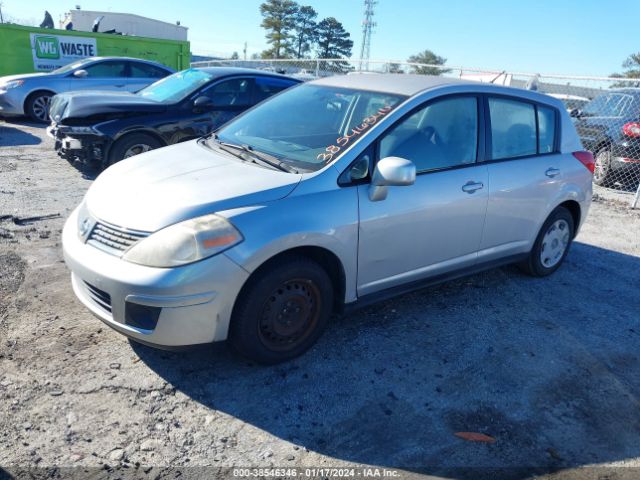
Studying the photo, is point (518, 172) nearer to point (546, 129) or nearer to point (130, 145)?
point (546, 129)

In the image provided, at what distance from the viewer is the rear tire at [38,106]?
11602 mm

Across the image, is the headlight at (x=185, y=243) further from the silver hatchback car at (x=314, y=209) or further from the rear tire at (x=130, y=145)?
the rear tire at (x=130, y=145)

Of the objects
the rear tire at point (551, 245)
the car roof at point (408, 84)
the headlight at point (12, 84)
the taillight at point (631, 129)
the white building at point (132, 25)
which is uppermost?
the white building at point (132, 25)

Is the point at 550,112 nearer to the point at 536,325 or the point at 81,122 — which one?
the point at 536,325

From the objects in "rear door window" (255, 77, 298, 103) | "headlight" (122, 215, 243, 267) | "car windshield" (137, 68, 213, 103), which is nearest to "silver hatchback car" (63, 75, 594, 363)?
"headlight" (122, 215, 243, 267)

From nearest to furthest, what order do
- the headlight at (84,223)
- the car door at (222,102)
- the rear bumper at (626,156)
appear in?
the headlight at (84,223), the car door at (222,102), the rear bumper at (626,156)

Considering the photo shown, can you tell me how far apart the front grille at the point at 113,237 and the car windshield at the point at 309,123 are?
1122 mm

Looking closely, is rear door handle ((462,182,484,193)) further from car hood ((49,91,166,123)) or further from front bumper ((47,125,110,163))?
front bumper ((47,125,110,163))

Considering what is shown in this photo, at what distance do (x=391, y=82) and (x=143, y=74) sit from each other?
9.27 meters

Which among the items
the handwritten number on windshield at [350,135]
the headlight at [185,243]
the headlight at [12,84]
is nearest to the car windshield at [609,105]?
the handwritten number on windshield at [350,135]

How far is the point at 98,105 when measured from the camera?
674 centimetres

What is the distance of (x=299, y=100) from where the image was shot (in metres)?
4.21

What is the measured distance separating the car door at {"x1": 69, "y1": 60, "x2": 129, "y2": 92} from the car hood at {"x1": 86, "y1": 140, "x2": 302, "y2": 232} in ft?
28.7

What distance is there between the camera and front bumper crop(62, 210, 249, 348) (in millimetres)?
2682
